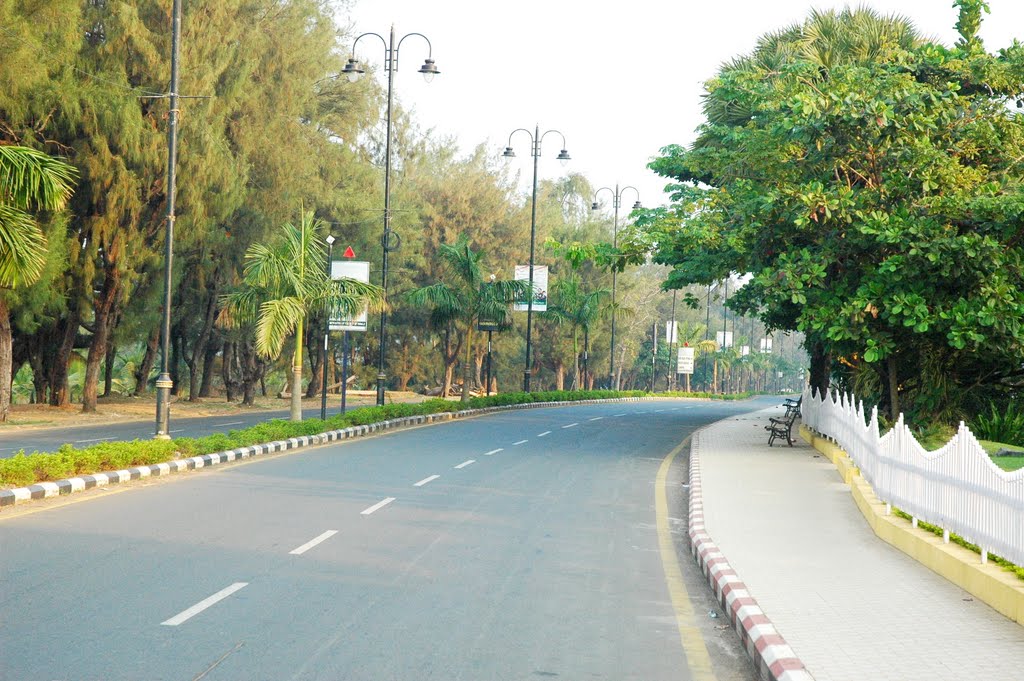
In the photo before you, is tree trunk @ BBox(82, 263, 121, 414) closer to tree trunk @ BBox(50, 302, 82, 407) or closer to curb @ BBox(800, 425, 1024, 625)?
tree trunk @ BBox(50, 302, 82, 407)

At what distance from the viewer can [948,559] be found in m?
10.4

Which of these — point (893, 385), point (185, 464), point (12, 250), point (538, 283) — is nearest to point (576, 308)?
point (538, 283)

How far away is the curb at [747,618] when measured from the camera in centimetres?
691

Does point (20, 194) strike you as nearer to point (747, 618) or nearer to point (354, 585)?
point (354, 585)

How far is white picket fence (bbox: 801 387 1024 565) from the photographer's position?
29.7 ft

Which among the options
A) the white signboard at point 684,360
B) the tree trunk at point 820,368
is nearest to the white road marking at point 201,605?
the tree trunk at point 820,368

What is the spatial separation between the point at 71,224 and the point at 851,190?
23.7 meters

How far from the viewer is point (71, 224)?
3547 centimetres

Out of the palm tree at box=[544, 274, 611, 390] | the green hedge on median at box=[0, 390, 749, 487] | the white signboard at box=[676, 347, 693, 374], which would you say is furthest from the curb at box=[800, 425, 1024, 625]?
the white signboard at box=[676, 347, 693, 374]

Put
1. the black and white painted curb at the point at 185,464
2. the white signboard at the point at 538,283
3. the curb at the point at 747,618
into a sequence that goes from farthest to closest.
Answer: the white signboard at the point at 538,283
the black and white painted curb at the point at 185,464
the curb at the point at 747,618

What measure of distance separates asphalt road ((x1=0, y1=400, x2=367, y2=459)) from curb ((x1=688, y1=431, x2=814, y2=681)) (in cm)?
1370

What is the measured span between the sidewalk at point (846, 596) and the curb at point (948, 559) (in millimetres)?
101

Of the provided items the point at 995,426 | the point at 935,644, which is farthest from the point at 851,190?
the point at 935,644

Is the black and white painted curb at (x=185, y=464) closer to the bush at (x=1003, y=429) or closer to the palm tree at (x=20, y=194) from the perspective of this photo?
the palm tree at (x=20, y=194)
